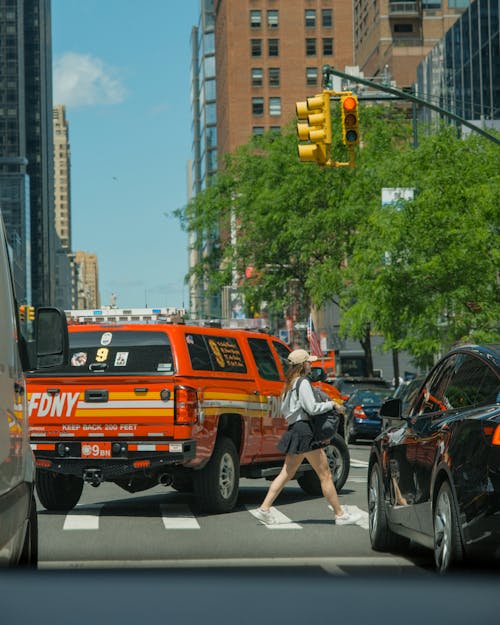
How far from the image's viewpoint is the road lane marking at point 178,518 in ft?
40.4

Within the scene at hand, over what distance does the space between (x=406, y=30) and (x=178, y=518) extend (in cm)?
8714

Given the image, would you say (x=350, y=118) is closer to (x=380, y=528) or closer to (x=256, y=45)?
(x=380, y=528)

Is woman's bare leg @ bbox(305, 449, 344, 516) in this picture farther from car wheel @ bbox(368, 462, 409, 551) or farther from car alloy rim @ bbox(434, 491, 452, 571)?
car alloy rim @ bbox(434, 491, 452, 571)

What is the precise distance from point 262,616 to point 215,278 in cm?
4514

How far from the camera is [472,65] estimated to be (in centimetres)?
5759

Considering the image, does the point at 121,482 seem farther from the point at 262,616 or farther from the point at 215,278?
the point at 215,278

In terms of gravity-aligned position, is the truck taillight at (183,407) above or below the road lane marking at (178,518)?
above

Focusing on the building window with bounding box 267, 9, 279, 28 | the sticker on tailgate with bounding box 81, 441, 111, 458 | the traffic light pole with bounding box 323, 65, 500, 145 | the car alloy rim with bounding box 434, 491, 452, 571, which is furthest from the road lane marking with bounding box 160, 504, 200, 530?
the building window with bounding box 267, 9, 279, 28

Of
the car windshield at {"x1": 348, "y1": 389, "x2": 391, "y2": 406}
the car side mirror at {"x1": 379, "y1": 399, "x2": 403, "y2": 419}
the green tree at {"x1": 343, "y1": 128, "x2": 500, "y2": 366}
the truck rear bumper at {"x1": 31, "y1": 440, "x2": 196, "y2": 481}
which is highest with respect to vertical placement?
the green tree at {"x1": 343, "y1": 128, "x2": 500, "y2": 366}

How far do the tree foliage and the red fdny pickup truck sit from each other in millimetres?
16193

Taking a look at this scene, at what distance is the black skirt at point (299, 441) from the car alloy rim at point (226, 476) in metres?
1.38

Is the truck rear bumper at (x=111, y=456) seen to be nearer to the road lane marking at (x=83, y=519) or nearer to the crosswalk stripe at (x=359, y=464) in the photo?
the road lane marking at (x=83, y=519)

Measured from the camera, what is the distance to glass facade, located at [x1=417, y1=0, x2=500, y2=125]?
2115 inches

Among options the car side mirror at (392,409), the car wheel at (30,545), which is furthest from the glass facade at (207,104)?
the car wheel at (30,545)
